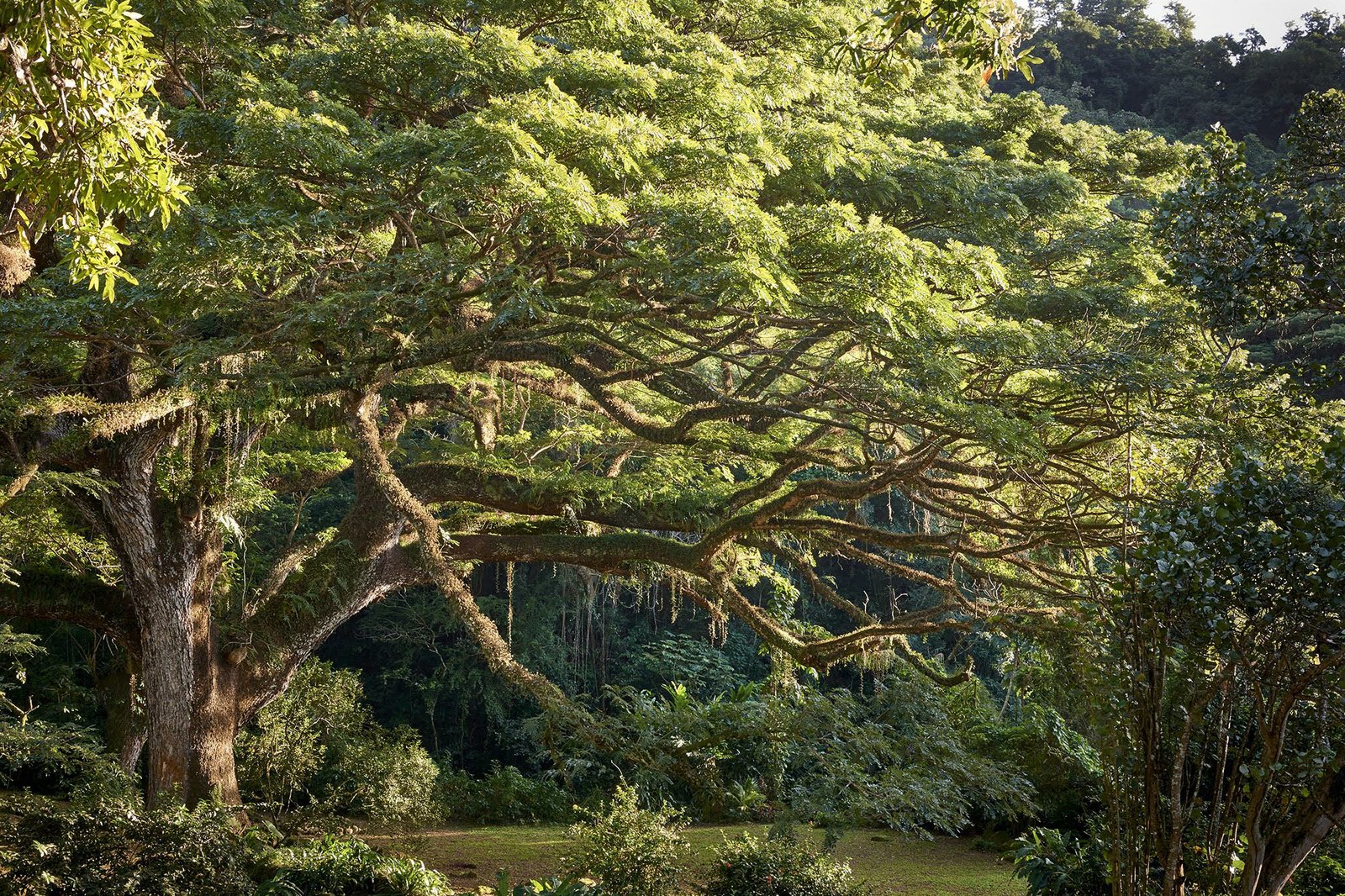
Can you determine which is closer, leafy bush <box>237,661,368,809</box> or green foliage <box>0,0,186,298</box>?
green foliage <box>0,0,186,298</box>

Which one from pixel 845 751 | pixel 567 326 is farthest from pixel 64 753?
pixel 845 751

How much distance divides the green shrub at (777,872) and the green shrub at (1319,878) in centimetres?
257

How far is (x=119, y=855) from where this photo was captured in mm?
5270

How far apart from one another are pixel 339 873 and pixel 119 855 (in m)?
1.20

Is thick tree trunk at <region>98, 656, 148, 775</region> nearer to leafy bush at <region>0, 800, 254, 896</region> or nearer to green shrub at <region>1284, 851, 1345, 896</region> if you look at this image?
leafy bush at <region>0, 800, 254, 896</region>

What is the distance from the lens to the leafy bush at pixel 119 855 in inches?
200

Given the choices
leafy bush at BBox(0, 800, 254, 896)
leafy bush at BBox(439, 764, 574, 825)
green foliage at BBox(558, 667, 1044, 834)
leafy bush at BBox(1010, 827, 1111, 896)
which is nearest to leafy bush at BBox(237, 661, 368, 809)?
leafy bush at BBox(439, 764, 574, 825)

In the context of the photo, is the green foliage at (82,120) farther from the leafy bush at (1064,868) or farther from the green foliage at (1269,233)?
the leafy bush at (1064,868)

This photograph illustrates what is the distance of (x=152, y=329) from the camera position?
19.4ft

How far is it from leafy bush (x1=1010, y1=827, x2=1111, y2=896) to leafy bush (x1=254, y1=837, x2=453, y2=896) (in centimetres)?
381

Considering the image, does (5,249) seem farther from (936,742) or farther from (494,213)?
(936,742)

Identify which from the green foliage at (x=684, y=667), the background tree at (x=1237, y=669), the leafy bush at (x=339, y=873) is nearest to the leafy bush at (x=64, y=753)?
the leafy bush at (x=339, y=873)

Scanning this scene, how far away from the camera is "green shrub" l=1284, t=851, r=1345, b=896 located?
18.8ft

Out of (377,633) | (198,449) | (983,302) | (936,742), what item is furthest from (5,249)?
(377,633)
